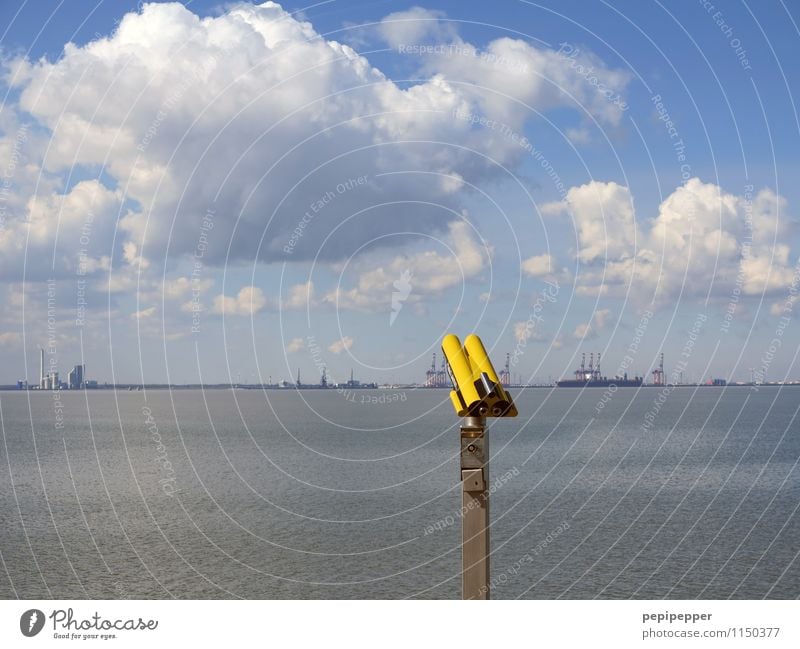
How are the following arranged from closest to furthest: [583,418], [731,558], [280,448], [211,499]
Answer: [731,558], [211,499], [280,448], [583,418]

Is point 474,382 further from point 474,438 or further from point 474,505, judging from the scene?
point 474,505

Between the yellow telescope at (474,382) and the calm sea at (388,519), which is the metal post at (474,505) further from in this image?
the calm sea at (388,519)

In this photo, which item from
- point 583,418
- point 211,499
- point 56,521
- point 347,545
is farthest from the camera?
point 583,418

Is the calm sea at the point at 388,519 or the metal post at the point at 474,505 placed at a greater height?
the metal post at the point at 474,505

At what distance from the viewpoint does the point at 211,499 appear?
206 ft

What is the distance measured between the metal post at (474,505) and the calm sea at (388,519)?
998 inches

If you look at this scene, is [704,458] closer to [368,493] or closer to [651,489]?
[651,489]

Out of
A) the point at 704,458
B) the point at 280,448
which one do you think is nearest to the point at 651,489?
the point at 704,458

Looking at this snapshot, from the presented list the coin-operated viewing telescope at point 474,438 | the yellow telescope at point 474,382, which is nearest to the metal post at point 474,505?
the coin-operated viewing telescope at point 474,438

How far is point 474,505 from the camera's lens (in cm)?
954

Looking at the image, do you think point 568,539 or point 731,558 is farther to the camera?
point 568,539

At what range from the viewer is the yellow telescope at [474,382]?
9.61 meters

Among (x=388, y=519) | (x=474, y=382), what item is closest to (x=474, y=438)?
(x=474, y=382)

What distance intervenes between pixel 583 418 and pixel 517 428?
29011 mm
